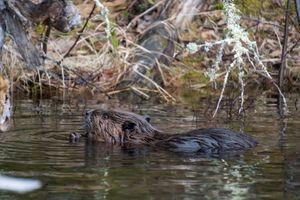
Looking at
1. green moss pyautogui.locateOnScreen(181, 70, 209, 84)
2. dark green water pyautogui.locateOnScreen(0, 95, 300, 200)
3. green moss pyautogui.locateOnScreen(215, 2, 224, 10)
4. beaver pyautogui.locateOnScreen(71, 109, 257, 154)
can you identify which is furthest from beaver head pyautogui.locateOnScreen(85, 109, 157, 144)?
green moss pyautogui.locateOnScreen(215, 2, 224, 10)

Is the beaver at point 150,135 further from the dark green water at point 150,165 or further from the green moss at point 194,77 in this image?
the green moss at point 194,77

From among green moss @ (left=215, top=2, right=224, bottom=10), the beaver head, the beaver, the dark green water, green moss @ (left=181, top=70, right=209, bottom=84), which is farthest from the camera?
green moss @ (left=215, top=2, right=224, bottom=10)

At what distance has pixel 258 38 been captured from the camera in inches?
483

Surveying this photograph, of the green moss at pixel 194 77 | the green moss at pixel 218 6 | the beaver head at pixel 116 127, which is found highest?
the green moss at pixel 218 6

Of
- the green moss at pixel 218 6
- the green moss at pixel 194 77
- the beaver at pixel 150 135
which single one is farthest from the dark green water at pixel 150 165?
the green moss at pixel 218 6

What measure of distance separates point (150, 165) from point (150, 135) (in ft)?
4.07

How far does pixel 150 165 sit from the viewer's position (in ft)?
17.6

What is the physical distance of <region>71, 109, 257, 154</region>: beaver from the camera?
6168 millimetres

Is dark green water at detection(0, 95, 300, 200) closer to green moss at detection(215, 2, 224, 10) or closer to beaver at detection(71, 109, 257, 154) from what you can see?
beaver at detection(71, 109, 257, 154)

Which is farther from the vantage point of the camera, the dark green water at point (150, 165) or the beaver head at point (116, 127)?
the beaver head at point (116, 127)

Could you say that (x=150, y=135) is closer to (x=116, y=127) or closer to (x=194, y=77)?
(x=116, y=127)

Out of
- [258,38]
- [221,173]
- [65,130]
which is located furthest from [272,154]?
[258,38]

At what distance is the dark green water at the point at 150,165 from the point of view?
174 inches

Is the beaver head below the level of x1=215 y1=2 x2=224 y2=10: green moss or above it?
below
